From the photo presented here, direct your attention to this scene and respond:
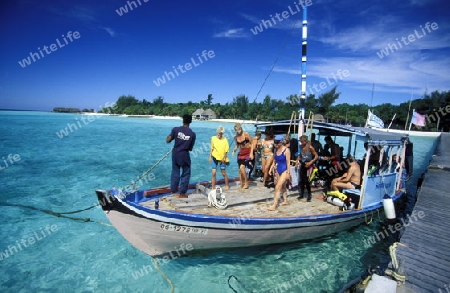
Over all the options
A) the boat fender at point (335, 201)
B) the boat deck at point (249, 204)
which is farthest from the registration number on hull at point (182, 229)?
the boat fender at point (335, 201)

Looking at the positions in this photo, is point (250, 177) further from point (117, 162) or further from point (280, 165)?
point (117, 162)

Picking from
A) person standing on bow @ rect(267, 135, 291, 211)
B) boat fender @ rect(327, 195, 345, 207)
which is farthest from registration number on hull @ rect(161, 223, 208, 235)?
boat fender @ rect(327, 195, 345, 207)

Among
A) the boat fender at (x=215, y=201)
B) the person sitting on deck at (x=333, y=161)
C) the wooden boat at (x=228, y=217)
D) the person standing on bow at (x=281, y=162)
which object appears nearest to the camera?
the wooden boat at (x=228, y=217)

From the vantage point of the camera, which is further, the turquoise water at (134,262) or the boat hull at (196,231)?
the turquoise water at (134,262)

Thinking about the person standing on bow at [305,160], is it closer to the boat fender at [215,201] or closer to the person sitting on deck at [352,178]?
the person sitting on deck at [352,178]

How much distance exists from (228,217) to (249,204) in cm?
155

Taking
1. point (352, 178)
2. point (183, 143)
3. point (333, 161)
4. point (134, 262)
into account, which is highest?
point (183, 143)

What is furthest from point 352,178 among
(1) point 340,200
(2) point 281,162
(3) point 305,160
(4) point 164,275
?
(4) point 164,275

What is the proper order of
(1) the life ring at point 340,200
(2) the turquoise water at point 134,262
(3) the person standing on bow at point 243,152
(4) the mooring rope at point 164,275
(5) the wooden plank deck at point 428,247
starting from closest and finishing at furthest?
(5) the wooden plank deck at point 428,247 < (4) the mooring rope at point 164,275 < (2) the turquoise water at point 134,262 < (1) the life ring at point 340,200 < (3) the person standing on bow at point 243,152

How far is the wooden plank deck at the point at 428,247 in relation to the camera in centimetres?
427

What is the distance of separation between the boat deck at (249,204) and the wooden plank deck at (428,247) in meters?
1.95

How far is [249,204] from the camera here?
273 inches

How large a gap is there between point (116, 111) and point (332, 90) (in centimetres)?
12645

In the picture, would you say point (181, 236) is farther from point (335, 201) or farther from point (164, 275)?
point (335, 201)
